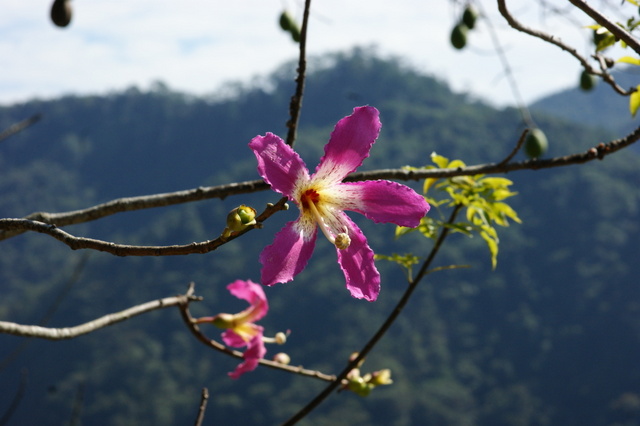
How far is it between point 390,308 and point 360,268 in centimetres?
4991

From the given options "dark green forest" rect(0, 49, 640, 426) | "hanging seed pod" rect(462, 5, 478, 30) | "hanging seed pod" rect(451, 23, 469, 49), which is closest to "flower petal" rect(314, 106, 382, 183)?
"hanging seed pod" rect(462, 5, 478, 30)

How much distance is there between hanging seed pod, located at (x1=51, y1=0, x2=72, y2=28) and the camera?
117cm

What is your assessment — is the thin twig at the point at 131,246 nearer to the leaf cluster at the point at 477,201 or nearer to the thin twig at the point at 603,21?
the thin twig at the point at 603,21

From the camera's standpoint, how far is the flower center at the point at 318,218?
72cm

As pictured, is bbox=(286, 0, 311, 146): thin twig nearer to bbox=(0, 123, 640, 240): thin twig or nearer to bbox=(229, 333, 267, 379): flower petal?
bbox=(0, 123, 640, 240): thin twig

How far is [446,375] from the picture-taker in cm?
4850

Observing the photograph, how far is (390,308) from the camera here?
1969 inches

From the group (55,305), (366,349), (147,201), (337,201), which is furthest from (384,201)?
(55,305)

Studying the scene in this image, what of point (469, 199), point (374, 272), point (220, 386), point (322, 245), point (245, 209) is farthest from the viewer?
point (322, 245)

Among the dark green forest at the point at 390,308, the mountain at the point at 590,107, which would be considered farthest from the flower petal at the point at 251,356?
the mountain at the point at 590,107

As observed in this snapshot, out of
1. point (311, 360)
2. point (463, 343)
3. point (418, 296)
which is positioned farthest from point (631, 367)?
point (311, 360)

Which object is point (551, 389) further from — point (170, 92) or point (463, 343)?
point (170, 92)

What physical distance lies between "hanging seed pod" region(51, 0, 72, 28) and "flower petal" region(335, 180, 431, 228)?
0.66 metres

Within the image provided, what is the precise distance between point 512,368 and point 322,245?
62.6ft
